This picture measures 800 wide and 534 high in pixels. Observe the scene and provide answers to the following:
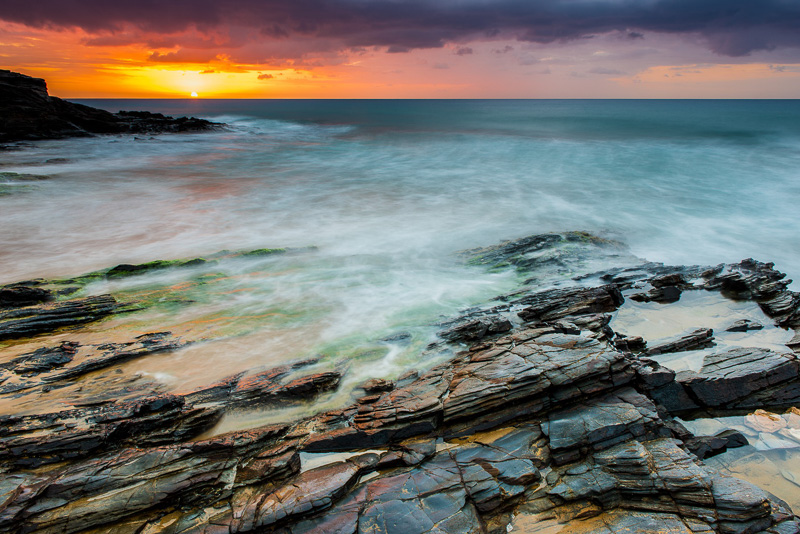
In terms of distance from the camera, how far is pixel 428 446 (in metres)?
5.75

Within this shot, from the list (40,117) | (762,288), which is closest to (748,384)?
(762,288)

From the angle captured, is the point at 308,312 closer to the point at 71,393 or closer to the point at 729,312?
the point at 71,393

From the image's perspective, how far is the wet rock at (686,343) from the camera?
26.8ft

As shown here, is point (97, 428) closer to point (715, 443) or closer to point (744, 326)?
point (715, 443)

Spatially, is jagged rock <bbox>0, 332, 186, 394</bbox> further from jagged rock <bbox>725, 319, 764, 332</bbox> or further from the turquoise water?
jagged rock <bbox>725, 319, 764, 332</bbox>

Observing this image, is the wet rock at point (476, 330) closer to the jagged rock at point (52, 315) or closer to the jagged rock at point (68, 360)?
the jagged rock at point (68, 360)

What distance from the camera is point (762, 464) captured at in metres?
5.84

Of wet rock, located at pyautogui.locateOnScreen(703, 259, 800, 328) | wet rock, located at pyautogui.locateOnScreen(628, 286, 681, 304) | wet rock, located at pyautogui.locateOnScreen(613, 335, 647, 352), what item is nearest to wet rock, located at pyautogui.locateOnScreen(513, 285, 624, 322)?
wet rock, located at pyautogui.locateOnScreen(628, 286, 681, 304)

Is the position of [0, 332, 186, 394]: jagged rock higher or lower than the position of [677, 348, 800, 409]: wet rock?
higher

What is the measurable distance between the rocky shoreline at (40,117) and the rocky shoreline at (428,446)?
125 ft

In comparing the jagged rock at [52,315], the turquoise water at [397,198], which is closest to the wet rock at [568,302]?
the turquoise water at [397,198]

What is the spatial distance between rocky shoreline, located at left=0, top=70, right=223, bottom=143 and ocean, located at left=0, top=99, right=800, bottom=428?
2.02 meters

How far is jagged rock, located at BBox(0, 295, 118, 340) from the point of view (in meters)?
8.49

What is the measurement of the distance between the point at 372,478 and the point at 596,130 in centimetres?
6842
